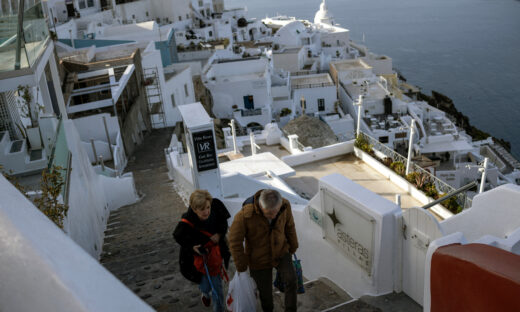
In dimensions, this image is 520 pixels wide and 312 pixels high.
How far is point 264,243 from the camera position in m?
4.77

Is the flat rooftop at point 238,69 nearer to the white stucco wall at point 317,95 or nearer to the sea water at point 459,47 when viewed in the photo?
the white stucco wall at point 317,95

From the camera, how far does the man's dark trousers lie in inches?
191

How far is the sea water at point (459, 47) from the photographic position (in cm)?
5031

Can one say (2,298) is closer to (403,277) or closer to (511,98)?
(403,277)

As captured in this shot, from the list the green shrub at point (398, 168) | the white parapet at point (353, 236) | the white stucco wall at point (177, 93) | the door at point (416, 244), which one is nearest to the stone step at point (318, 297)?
the white parapet at point (353, 236)

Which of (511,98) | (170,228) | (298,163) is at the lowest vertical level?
(511,98)

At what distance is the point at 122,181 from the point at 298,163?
16.3 ft

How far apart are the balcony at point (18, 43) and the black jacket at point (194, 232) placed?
5957 millimetres

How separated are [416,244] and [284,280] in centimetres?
145

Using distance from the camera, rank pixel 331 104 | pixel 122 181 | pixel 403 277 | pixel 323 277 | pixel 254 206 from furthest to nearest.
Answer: pixel 331 104, pixel 122 181, pixel 323 277, pixel 403 277, pixel 254 206

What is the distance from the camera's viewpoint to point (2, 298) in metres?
2.32

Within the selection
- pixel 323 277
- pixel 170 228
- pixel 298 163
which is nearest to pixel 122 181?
pixel 170 228

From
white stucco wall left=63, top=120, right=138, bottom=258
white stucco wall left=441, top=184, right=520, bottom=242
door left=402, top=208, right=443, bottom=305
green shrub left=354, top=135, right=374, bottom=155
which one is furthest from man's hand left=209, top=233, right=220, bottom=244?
green shrub left=354, top=135, right=374, bottom=155

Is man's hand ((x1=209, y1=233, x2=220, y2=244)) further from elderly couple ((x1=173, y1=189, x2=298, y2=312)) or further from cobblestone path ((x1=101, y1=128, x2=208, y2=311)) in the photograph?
cobblestone path ((x1=101, y1=128, x2=208, y2=311))
